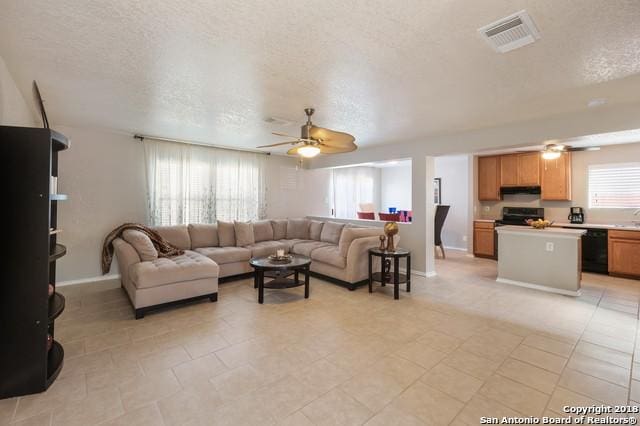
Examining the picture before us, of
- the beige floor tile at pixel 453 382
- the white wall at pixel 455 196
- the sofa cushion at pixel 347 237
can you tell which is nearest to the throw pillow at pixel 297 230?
the sofa cushion at pixel 347 237

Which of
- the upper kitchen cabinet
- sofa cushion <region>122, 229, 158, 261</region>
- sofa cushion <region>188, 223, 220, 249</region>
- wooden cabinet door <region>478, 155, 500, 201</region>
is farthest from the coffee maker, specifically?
sofa cushion <region>122, 229, 158, 261</region>

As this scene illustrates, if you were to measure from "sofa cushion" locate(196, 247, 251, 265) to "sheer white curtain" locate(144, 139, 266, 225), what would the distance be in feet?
3.36

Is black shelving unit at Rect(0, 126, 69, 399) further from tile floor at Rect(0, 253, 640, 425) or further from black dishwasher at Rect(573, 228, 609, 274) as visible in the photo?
black dishwasher at Rect(573, 228, 609, 274)

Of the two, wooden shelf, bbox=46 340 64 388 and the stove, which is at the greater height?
the stove

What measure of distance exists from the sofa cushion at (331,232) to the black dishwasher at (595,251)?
4.48 m

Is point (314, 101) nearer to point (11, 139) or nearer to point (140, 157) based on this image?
point (11, 139)

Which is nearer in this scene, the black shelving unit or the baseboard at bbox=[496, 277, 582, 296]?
the black shelving unit

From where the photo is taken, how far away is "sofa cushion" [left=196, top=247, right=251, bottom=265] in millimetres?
4488

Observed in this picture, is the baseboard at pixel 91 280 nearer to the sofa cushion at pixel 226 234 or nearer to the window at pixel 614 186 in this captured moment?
the sofa cushion at pixel 226 234

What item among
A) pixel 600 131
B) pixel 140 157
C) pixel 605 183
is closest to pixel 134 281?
pixel 140 157

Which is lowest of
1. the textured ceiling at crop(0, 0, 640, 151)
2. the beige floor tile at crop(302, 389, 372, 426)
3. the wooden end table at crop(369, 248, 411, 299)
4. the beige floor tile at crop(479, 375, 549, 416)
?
the beige floor tile at crop(302, 389, 372, 426)

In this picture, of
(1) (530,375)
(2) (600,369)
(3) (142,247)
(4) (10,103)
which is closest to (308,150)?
(3) (142,247)

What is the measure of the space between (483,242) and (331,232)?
144 inches

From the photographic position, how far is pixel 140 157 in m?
4.95
